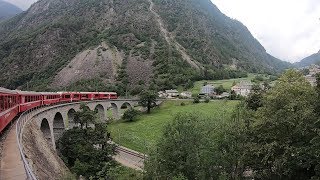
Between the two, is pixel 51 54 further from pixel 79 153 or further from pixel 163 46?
pixel 79 153

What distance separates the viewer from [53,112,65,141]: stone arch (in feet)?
172

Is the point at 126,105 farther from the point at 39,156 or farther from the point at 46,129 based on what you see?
the point at 39,156

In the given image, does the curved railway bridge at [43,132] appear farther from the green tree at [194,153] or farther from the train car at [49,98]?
the green tree at [194,153]

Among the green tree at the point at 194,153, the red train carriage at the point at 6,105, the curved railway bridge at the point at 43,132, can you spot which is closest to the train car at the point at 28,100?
the curved railway bridge at the point at 43,132

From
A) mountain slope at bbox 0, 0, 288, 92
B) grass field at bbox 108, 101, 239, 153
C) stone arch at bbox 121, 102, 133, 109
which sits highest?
mountain slope at bbox 0, 0, 288, 92

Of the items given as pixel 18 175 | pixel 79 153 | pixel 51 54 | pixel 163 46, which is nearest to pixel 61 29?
pixel 51 54

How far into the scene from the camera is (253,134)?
110ft


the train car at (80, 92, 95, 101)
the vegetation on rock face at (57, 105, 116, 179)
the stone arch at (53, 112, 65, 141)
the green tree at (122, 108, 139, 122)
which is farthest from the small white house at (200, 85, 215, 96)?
the stone arch at (53, 112, 65, 141)

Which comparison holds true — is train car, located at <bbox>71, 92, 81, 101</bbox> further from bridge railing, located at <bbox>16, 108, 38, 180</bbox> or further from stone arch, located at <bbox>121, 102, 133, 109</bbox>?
stone arch, located at <bbox>121, 102, 133, 109</bbox>

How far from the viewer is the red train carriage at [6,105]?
26.9 metres

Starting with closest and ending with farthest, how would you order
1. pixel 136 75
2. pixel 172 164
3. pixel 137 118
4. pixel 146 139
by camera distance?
1. pixel 172 164
2. pixel 146 139
3. pixel 137 118
4. pixel 136 75

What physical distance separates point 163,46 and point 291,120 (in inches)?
5601

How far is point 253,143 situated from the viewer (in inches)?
1245

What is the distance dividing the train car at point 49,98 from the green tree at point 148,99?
34161 millimetres
